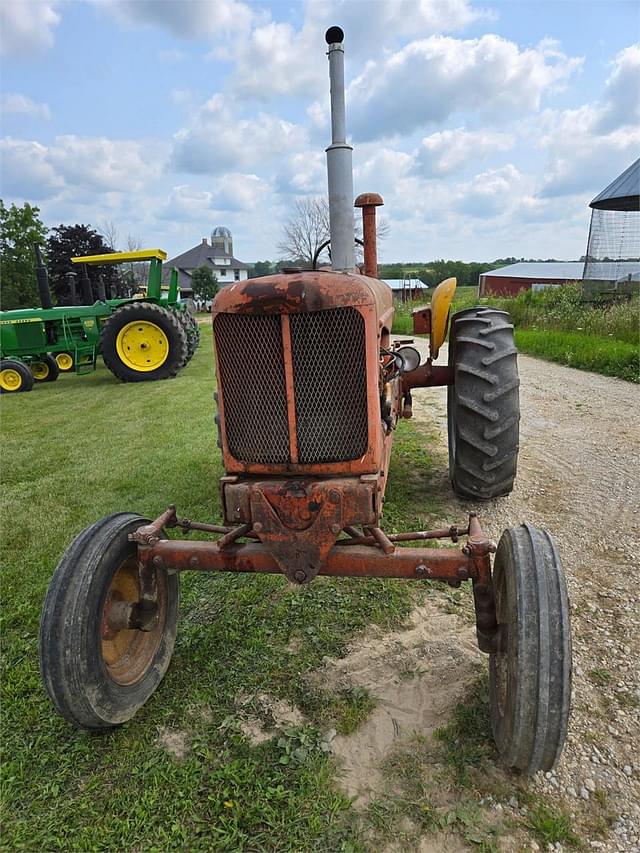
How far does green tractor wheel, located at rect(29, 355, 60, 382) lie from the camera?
1209cm

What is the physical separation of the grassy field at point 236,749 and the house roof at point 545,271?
4849cm

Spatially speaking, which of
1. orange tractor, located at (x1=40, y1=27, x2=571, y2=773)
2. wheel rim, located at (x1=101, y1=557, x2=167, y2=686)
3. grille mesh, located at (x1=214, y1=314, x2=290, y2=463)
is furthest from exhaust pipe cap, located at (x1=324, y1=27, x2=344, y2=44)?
wheel rim, located at (x1=101, y1=557, x2=167, y2=686)

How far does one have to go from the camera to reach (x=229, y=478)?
2.38 meters

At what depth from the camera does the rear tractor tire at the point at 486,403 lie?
12.3ft

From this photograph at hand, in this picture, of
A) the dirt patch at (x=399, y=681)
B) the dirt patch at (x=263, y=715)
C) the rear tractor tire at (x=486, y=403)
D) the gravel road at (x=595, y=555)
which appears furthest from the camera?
the rear tractor tire at (x=486, y=403)

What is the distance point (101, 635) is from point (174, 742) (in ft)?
1.69

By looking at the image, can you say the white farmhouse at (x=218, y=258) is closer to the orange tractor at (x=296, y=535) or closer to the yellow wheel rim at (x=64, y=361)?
the yellow wheel rim at (x=64, y=361)

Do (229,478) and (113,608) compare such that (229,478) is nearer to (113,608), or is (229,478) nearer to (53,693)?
(113,608)

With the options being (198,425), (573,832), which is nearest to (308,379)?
(573,832)

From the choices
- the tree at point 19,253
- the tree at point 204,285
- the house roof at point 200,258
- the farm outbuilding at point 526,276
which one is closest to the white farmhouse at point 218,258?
the house roof at point 200,258

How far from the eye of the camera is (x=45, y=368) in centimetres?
1223

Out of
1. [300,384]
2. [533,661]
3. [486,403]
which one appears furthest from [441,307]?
[533,661]

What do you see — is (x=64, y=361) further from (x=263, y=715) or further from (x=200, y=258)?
(x=200, y=258)

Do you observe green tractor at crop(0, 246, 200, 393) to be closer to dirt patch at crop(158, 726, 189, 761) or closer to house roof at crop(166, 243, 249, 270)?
dirt patch at crop(158, 726, 189, 761)
